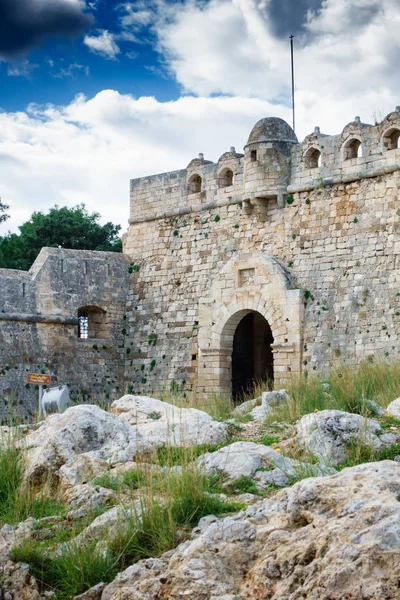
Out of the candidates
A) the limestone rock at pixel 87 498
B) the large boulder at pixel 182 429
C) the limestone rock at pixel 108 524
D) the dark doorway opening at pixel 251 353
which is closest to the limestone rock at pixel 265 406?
the large boulder at pixel 182 429

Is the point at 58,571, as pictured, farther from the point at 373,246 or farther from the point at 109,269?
the point at 109,269

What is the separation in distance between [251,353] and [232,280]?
3009mm

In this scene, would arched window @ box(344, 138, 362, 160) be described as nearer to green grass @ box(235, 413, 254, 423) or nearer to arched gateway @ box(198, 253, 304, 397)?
arched gateway @ box(198, 253, 304, 397)

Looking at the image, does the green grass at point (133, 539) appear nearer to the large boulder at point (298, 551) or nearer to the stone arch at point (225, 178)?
the large boulder at point (298, 551)

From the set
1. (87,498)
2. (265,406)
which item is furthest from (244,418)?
(87,498)

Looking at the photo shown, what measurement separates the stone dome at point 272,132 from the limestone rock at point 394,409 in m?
10.1

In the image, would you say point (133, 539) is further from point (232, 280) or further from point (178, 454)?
point (232, 280)

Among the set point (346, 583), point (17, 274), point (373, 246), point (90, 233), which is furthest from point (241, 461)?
point (90, 233)

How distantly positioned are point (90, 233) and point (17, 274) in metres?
13.1

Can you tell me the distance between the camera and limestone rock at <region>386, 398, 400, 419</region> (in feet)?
31.0

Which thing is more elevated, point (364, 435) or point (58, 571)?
point (364, 435)

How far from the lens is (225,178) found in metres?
20.1

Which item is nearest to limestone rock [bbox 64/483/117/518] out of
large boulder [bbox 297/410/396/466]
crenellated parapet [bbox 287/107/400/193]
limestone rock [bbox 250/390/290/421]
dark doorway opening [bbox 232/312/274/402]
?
large boulder [bbox 297/410/396/466]

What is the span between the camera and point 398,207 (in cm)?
1689
